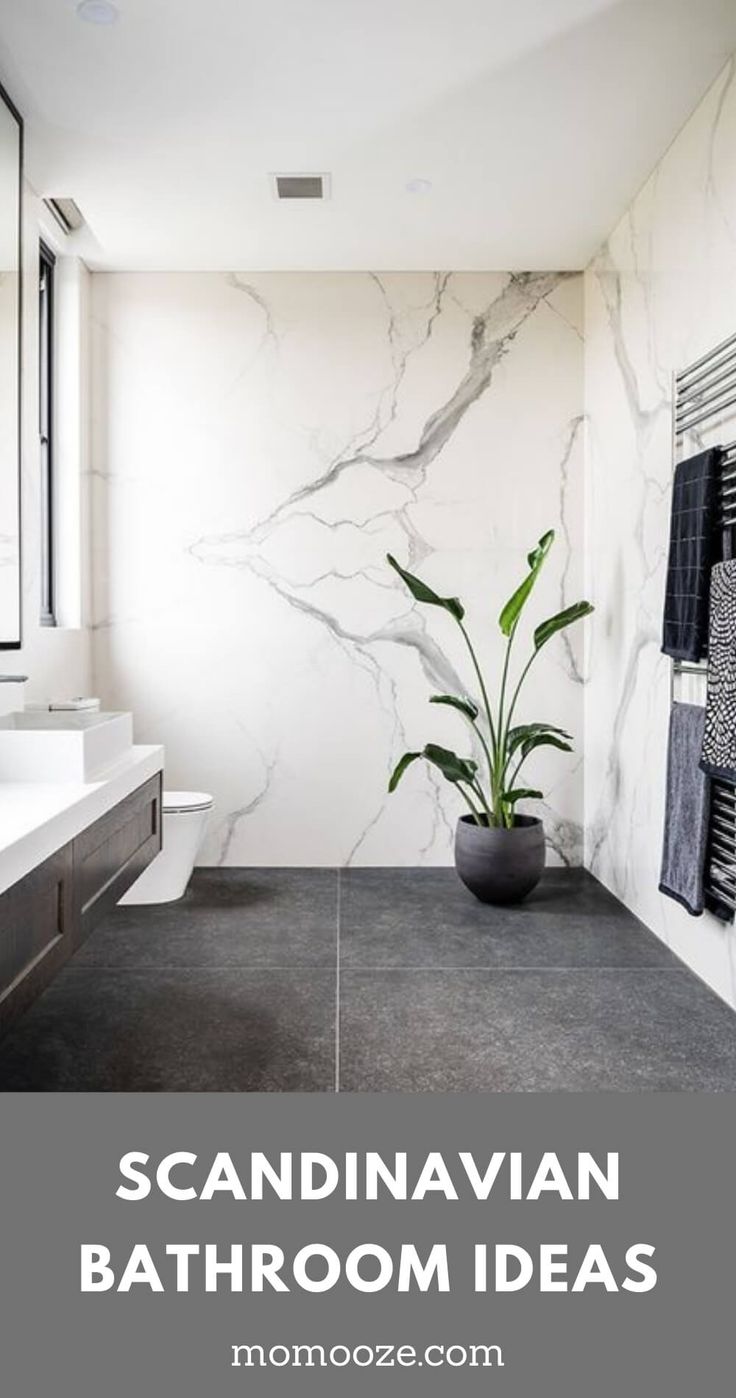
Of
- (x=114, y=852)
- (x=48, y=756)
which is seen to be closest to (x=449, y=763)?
(x=114, y=852)

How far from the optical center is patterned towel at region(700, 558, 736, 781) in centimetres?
249

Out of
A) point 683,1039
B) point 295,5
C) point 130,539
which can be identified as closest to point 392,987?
point 683,1039

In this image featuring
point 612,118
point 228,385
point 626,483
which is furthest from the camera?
point 228,385

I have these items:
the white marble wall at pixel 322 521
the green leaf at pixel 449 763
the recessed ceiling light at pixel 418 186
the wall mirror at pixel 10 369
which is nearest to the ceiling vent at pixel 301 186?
the recessed ceiling light at pixel 418 186

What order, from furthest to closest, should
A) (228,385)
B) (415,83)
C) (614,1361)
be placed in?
(228,385) → (415,83) → (614,1361)

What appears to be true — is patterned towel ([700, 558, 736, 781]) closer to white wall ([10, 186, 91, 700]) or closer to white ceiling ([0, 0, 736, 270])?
white ceiling ([0, 0, 736, 270])

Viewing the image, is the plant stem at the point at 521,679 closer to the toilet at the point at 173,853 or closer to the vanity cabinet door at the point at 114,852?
the toilet at the point at 173,853

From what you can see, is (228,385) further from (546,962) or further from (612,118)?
(546,962)

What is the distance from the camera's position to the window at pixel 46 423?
3.99 metres

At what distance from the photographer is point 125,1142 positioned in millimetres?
1489

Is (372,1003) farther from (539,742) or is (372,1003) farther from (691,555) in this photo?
(691,555)

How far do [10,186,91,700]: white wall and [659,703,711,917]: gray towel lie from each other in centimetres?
204

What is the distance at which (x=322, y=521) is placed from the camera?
4.18 meters

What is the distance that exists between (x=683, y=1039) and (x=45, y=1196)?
5.39ft
